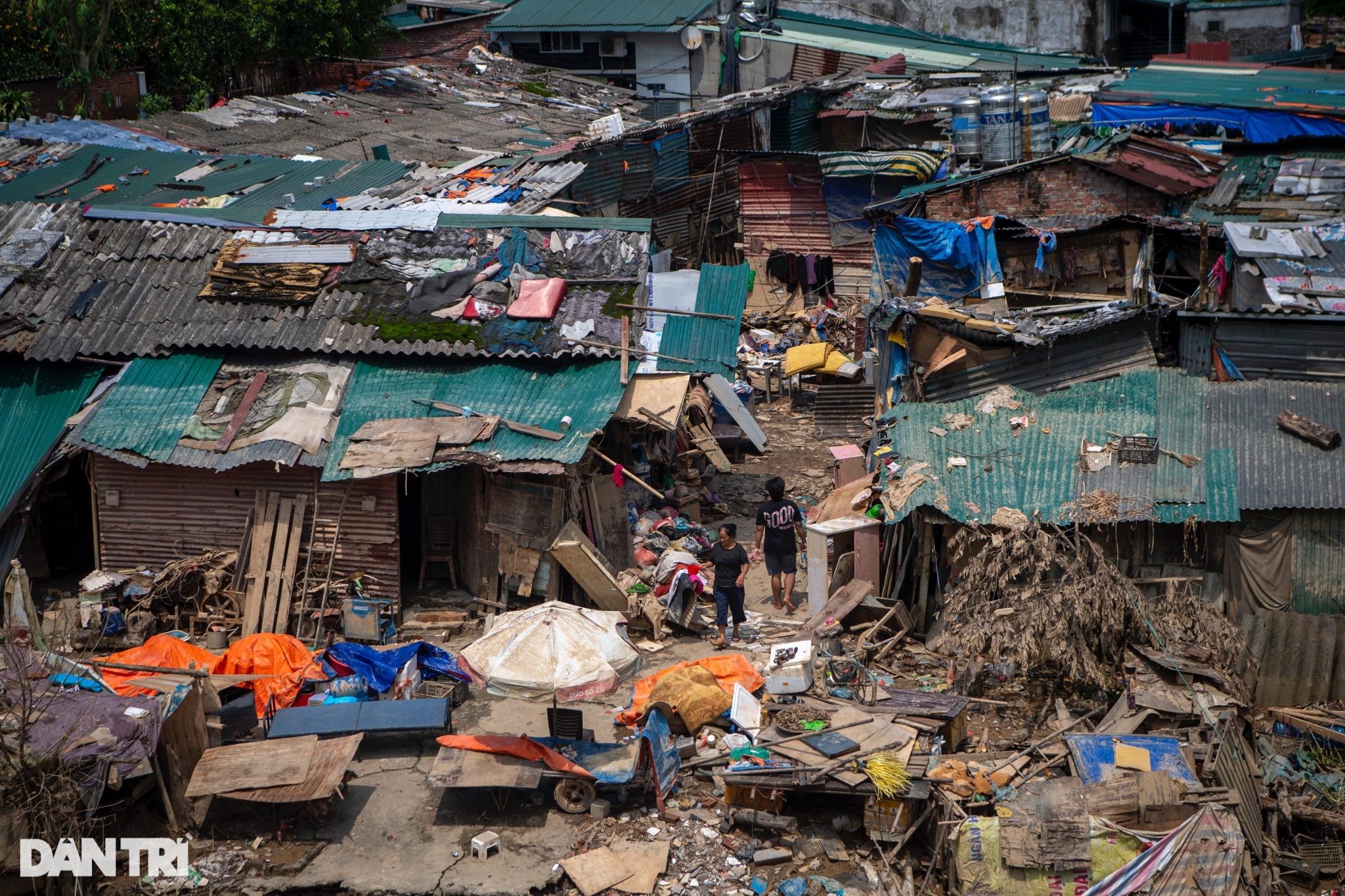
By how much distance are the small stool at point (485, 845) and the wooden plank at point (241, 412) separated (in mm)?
5883

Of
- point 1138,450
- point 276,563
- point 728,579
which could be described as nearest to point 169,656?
point 276,563

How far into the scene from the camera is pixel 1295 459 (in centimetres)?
1167

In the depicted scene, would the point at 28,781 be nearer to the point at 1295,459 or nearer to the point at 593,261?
the point at 593,261

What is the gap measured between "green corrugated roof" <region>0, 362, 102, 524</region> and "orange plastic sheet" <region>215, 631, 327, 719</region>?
3.46 m

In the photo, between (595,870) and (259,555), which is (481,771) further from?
(259,555)

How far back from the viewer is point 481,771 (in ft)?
31.5

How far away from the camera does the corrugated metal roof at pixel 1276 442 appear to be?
11391 mm

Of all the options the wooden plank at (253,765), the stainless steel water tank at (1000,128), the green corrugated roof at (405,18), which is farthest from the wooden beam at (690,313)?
the green corrugated roof at (405,18)

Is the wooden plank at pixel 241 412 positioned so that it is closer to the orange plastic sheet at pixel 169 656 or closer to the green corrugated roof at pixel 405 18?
the orange plastic sheet at pixel 169 656

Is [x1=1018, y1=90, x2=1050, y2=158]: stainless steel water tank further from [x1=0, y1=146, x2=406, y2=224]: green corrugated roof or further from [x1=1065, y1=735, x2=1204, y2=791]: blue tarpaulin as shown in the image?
[x1=1065, y1=735, x2=1204, y2=791]: blue tarpaulin

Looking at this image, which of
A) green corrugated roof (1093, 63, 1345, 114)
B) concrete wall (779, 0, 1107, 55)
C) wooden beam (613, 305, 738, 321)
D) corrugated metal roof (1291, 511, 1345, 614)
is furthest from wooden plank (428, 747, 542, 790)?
concrete wall (779, 0, 1107, 55)

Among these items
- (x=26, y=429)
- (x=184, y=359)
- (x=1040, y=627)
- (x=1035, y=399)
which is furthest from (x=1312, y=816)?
(x=26, y=429)

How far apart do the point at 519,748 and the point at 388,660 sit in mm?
2214

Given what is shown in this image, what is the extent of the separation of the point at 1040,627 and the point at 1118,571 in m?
1.13
